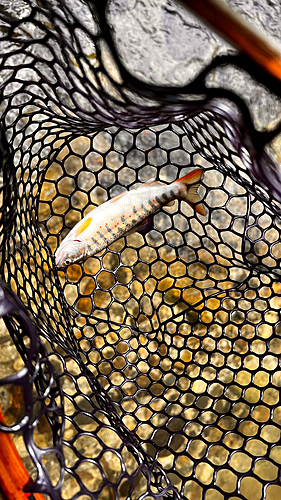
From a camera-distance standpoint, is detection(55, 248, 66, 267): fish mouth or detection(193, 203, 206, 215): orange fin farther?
detection(193, 203, 206, 215): orange fin

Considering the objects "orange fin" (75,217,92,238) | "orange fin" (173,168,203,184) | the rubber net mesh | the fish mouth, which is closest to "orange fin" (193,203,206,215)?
the rubber net mesh

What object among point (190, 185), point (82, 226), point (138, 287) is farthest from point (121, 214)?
point (138, 287)

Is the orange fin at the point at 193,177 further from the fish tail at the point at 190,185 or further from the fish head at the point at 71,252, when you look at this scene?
the fish head at the point at 71,252

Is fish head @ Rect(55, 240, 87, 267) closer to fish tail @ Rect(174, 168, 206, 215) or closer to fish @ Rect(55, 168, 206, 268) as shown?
fish @ Rect(55, 168, 206, 268)

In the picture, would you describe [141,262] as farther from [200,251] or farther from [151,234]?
[200,251]

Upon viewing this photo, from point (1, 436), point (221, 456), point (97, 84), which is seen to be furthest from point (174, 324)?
point (1, 436)

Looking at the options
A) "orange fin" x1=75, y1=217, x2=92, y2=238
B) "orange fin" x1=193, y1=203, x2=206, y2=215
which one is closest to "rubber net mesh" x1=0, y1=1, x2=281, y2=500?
"orange fin" x1=193, y1=203, x2=206, y2=215

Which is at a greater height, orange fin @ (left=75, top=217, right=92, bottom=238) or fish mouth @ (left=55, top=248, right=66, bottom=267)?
orange fin @ (left=75, top=217, right=92, bottom=238)
